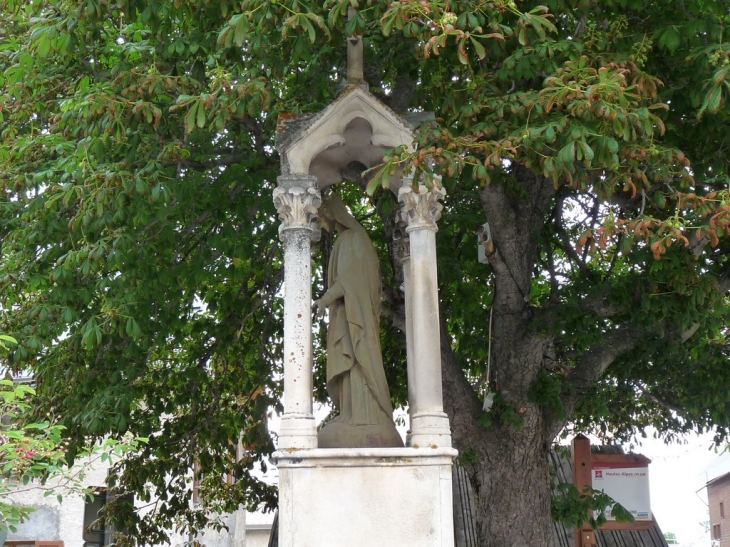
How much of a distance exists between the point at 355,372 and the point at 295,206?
1326 mm

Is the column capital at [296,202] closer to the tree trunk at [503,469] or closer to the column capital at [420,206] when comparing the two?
the column capital at [420,206]

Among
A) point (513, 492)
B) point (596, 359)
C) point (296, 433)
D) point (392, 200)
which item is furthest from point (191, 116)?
point (596, 359)

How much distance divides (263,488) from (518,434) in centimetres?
427

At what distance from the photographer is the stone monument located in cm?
651

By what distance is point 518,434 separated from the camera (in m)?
9.24

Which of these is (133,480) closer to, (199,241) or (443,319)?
(199,241)

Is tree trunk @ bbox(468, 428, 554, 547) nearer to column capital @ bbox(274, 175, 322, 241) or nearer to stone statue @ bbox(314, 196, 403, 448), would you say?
stone statue @ bbox(314, 196, 403, 448)

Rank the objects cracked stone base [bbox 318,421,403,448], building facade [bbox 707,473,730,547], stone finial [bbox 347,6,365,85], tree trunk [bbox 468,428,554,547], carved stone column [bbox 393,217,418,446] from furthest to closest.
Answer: building facade [bbox 707,473,730,547] < tree trunk [bbox 468,428,554,547] < stone finial [bbox 347,6,365,85] < carved stone column [bbox 393,217,418,446] < cracked stone base [bbox 318,421,403,448]

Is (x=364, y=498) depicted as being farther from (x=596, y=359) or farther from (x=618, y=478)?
(x=618, y=478)

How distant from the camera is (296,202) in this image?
7062 mm

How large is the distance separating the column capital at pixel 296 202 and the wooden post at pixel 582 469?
14.0 feet

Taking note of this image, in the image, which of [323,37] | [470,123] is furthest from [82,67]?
[470,123]

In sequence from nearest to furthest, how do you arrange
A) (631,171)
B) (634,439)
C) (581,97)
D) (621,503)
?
(581,97), (631,171), (621,503), (634,439)

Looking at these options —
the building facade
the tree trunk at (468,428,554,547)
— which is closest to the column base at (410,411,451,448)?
the tree trunk at (468,428,554,547)
